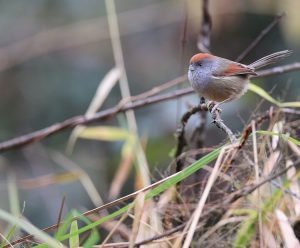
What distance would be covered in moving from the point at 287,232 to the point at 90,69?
4.06m

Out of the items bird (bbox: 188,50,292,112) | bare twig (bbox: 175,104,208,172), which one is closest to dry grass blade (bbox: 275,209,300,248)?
bare twig (bbox: 175,104,208,172)

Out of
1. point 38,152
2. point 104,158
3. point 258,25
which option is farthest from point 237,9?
point 38,152

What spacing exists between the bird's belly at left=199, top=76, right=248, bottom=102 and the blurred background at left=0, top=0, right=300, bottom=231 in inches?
61.9

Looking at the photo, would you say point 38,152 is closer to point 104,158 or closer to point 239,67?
point 104,158

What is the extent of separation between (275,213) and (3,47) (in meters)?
4.44

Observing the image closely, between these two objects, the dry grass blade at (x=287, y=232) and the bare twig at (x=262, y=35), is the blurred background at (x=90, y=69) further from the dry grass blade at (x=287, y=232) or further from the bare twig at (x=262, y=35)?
the dry grass blade at (x=287, y=232)

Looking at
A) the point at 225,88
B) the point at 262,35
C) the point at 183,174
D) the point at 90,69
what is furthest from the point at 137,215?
the point at 90,69

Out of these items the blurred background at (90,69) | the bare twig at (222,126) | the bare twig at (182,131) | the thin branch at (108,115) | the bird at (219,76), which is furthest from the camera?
the blurred background at (90,69)

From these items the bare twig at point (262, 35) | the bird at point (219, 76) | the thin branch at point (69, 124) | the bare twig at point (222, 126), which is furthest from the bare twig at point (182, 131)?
the bare twig at point (262, 35)

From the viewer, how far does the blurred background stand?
4820 mm

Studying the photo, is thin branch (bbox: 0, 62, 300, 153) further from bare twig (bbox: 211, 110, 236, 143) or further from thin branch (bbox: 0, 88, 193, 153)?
A: bare twig (bbox: 211, 110, 236, 143)

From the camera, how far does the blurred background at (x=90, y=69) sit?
4820 mm

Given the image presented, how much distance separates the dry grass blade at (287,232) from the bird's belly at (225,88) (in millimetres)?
1061

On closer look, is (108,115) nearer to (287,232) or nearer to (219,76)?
(219,76)
